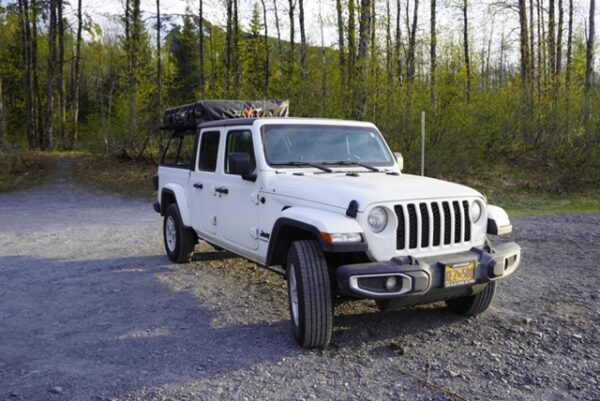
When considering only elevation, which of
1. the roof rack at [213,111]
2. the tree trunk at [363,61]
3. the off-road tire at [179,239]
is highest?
the tree trunk at [363,61]

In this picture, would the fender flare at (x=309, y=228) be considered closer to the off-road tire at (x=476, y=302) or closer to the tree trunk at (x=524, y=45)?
the off-road tire at (x=476, y=302)

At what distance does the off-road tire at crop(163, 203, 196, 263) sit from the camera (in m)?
7.02

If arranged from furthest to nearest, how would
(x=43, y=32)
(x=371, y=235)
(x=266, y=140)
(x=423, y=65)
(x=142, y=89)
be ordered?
1. (x=43, y=32)
2. (x=142, y=89)
3. (x=423, y=65)
4. (x=266, y=140)
5. (x=371, y=235)

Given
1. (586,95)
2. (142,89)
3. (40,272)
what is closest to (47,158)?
(142,89)

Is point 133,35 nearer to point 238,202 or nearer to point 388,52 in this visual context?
point 388,52

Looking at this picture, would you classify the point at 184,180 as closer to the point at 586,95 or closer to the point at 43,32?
the point at 586,95

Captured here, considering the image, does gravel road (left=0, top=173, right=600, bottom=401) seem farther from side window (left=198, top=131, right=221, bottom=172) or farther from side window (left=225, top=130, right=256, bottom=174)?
side window (left=225, top=130, right=256, bottom=174)

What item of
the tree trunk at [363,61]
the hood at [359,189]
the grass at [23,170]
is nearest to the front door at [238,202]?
the hood at [359,189]

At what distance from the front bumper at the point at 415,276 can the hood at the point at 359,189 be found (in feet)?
1.52

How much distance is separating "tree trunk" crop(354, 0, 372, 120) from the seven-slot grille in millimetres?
10928

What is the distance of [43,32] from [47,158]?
573 inches

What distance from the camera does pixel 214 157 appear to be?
620 centimetres

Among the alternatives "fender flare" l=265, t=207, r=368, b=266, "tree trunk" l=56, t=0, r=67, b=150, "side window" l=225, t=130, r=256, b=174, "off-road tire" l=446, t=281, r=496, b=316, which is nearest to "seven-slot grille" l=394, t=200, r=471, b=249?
"fender flare" l=265, t=207, r=368, b=266

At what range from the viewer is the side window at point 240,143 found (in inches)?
213
